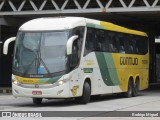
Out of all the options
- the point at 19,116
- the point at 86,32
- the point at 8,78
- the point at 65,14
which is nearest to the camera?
the point at 19,116

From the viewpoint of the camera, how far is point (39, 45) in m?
19.2

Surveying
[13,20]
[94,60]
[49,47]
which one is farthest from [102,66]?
[13,20]

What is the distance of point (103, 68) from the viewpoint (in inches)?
878

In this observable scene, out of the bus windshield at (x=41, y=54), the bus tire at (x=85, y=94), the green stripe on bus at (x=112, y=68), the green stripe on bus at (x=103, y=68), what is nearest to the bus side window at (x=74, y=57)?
the bus windshield at (x=41, y=54)

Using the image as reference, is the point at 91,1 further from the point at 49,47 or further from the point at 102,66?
the point at 49,47

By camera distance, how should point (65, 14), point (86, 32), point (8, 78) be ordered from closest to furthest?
point (86, 32)
point (65, 14)
point (8, 78)

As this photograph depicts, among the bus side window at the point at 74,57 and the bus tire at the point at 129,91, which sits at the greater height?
the bus side window at the point at 74,57

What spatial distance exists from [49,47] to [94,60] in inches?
110

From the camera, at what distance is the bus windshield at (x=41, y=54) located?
18891 millimetres

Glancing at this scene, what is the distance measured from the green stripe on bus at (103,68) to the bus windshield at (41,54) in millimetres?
2688

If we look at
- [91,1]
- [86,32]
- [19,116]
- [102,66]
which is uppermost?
[91,1]

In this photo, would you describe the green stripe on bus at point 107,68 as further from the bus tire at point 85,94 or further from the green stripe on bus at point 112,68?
the bus tire at point 85,94

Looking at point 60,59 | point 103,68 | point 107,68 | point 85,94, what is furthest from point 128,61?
point 60,59

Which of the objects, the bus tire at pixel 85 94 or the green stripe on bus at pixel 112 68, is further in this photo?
the green stripe on bus at pixel 112 68
